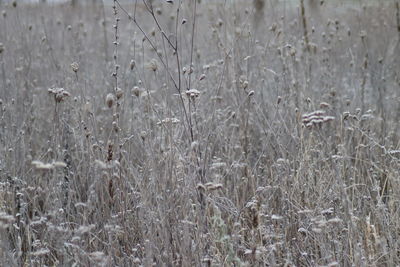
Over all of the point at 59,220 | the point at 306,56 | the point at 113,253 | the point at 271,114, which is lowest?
the point at 113,253

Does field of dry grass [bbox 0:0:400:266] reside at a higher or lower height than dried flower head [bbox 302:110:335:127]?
lower

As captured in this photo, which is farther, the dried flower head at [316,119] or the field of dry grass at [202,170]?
the field of dry grass at [202,170]

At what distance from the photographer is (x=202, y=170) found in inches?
99.6

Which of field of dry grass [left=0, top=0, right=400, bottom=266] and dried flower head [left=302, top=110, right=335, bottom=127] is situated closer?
dried flower head [left=302, top=110, right=335, bottom=127]

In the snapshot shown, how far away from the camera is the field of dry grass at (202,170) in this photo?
2283mm

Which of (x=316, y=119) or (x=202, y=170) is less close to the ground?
(x=316, y=119)

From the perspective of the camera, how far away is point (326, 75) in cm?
424

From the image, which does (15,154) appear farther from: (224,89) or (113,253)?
(224,89)

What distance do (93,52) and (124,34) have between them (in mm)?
2033

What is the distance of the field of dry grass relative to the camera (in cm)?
228

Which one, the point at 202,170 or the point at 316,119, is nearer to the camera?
the point at 316,119

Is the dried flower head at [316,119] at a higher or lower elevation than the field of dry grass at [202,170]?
higher

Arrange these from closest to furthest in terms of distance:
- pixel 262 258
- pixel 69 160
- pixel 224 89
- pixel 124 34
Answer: pixel 262 258
pixel 69 160
pixel 224 89
pixel 124 34

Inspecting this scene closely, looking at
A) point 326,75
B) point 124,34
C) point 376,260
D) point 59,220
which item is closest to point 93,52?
point 124,34
